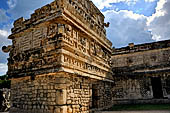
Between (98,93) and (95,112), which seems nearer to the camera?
(95,112)

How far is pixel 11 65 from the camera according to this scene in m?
7.40

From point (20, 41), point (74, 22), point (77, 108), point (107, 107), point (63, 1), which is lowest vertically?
point (107, 107)

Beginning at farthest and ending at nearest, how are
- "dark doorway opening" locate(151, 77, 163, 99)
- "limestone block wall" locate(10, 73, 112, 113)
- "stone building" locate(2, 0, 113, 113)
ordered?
"dark doorway opening" locate(151, 77, 163, 99) < "stone building" locate(2, 0, 113, 113) < "limestone block wall" locate(10, 73, 112, 113)

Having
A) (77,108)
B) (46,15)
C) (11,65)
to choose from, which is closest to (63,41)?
(46,15)

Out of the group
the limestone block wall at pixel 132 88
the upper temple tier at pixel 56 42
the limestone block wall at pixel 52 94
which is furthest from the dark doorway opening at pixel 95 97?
the limestone block wall at pixel 132 88

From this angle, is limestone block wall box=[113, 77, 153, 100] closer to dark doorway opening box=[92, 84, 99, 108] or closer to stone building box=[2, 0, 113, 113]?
stone building box=[2, 0, 113, 113]

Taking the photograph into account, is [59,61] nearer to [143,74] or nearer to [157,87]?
[143,74]

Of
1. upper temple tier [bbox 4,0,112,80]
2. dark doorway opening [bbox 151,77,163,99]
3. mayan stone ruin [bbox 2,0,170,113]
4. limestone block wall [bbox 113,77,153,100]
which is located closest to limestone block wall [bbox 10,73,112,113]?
mayan stone ruin [bbox 2,0,170,113]

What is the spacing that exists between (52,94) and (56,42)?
2005 millimetres

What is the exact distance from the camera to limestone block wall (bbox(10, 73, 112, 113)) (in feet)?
17.6

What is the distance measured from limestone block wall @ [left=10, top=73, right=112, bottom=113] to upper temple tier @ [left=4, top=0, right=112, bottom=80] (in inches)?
13.3

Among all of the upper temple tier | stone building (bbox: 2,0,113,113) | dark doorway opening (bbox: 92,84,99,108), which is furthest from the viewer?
dark doorway opening (bbox: 92,84,99,108)

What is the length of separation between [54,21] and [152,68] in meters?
9.66

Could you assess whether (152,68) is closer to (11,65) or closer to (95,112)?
(95,112)
